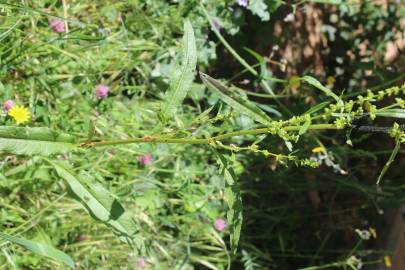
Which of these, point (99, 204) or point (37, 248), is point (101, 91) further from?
point (37, 248)

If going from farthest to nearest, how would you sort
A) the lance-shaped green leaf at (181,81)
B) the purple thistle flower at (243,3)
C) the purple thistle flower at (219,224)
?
1. the purple thistle flower at (219,224)
2. the purple thistle flower at (243,3)
3. the lance-shaped green leaf at (181,81)

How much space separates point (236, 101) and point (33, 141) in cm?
41

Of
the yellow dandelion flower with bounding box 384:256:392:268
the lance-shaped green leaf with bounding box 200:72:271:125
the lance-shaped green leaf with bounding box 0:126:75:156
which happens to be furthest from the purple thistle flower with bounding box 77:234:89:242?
the yellow dandelion flower with bounding box 384:256:392:268

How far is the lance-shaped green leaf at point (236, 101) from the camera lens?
3.99ft

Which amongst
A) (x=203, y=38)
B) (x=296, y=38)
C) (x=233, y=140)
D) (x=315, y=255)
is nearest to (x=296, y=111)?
(x=233, y=140)

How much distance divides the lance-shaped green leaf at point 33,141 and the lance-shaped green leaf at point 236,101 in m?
0.31

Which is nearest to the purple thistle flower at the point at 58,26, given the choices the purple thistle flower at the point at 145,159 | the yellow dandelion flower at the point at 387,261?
the purple thistle flower at the point at 145,159

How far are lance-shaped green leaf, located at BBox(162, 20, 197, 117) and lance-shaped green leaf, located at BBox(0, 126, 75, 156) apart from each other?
8.4 inches

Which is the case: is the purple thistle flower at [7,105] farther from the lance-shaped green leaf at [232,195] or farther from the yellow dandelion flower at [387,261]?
the yellow dandelion flower at [387,261]

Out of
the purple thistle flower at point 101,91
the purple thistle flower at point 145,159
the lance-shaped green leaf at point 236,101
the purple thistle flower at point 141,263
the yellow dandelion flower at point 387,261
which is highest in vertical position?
the lance-shaped green leaf at point 236,101

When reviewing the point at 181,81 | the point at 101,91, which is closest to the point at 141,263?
the point at 101,91

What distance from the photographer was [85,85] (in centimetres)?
197

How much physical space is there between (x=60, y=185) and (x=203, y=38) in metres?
0.73

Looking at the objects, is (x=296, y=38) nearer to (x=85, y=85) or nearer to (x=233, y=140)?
(x=233, y=140)
